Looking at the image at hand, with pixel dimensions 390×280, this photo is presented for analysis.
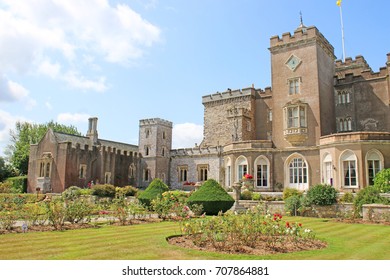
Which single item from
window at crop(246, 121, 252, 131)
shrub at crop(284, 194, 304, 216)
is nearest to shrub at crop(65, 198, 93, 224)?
shrub at crop(284, 194, 304, 216)

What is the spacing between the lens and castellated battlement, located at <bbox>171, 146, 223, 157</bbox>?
38.0 m

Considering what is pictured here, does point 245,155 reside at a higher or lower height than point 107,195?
higher

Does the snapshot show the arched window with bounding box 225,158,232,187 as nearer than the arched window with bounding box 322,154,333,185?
No

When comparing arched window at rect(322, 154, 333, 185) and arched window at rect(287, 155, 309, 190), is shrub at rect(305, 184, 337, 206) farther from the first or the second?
arched window at rect(287, 155, 309, 190)

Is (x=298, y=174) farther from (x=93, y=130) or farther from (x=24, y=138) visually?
(x=24, y=138)

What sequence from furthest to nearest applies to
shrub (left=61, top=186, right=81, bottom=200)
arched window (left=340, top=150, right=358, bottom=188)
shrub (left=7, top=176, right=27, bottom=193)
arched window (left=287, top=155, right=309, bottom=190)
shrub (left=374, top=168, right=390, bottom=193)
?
shrub (left=7, top=176, right=27, bottom=193), arched window (left=287, top=155, right=309, bottom=190), arched window (left=340, top=150, right=358, bottom=188), shrub (left=374, top=168, right=390, bottom=193), shrub (left=61, top=186, right=81, bottom=200)

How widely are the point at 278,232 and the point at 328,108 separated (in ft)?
79.9

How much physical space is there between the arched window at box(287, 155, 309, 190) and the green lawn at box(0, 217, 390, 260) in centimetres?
1689

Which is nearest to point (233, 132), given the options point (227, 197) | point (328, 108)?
point (328, 108)

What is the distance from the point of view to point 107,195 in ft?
103

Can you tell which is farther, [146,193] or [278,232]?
[146,193]

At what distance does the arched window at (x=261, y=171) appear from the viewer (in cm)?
3056

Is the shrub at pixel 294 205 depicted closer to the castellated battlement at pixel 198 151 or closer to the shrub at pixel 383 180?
the shrub at pixel 383 180

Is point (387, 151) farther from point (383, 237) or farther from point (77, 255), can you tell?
point (77, 255)
